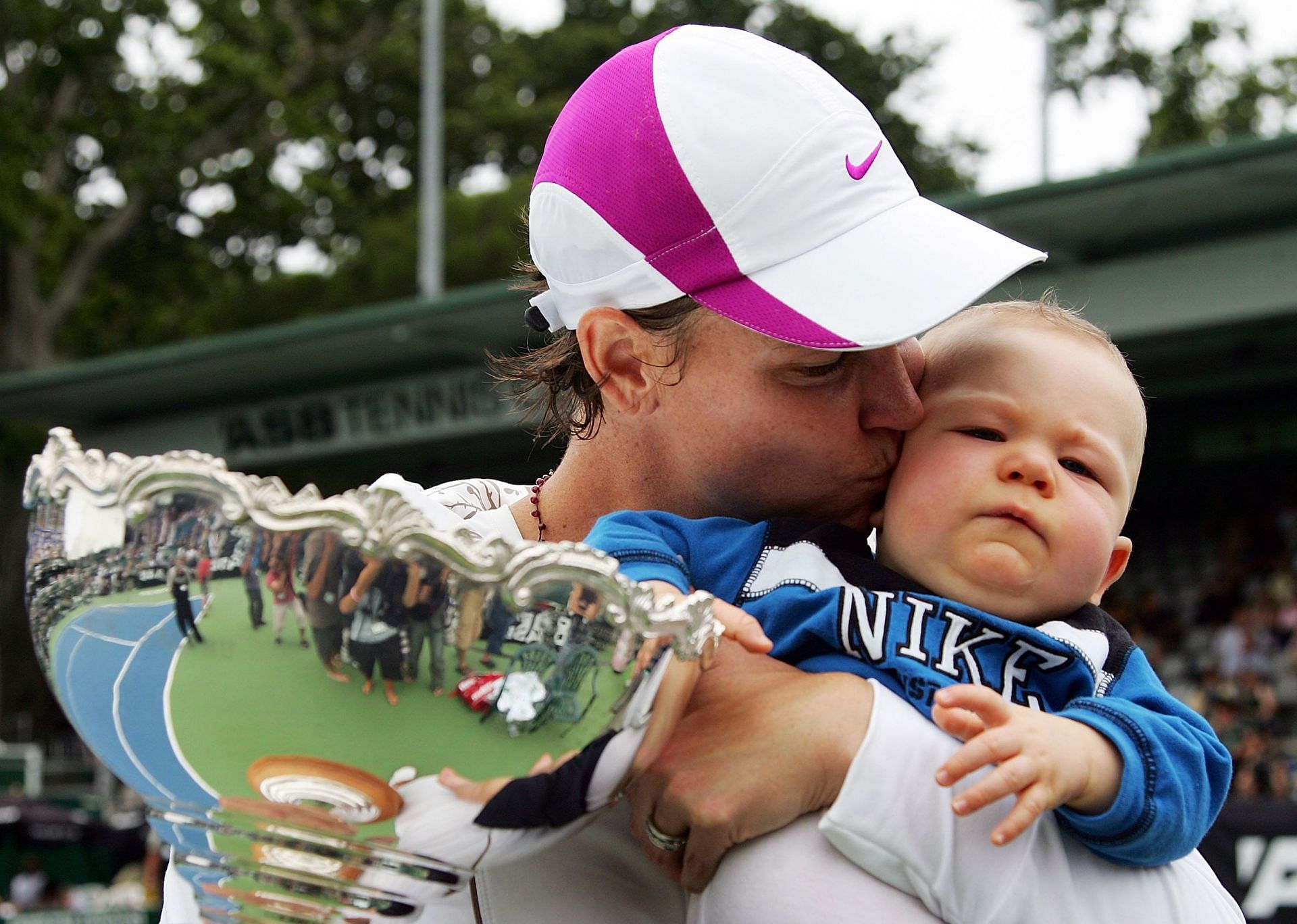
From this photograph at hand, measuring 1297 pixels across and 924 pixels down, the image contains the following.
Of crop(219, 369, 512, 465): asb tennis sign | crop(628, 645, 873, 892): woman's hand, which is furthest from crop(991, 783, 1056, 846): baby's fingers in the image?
crop(219, 369, 512, 465): asb tennis sign

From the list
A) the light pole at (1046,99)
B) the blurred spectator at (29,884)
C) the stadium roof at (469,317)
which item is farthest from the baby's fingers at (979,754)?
the light pole at (1046,99)

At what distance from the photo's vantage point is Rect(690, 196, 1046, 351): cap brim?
131cm

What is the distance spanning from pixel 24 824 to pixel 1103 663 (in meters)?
11.9

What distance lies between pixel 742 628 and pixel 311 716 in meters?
0.32

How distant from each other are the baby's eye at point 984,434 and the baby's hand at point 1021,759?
0.33 meters

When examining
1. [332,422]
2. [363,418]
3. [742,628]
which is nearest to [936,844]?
[742,628]

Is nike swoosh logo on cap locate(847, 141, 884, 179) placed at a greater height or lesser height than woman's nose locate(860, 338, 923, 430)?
greater

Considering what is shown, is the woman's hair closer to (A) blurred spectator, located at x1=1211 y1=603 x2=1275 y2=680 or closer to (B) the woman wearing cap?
(B) the woman wearing cap

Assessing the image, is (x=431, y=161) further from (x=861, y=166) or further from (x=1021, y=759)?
(x=1021, y=759)

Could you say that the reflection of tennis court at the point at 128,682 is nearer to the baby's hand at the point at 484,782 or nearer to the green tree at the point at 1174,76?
the baby's hand at the point at 484,782

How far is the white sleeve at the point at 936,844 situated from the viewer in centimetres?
112

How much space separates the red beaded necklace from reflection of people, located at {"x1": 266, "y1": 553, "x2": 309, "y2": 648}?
2.47ft

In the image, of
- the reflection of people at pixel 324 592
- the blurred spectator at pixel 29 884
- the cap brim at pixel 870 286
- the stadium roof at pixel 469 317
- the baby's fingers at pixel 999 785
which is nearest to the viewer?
the reflection of people at pixel 324 592

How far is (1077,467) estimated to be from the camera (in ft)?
4.77
